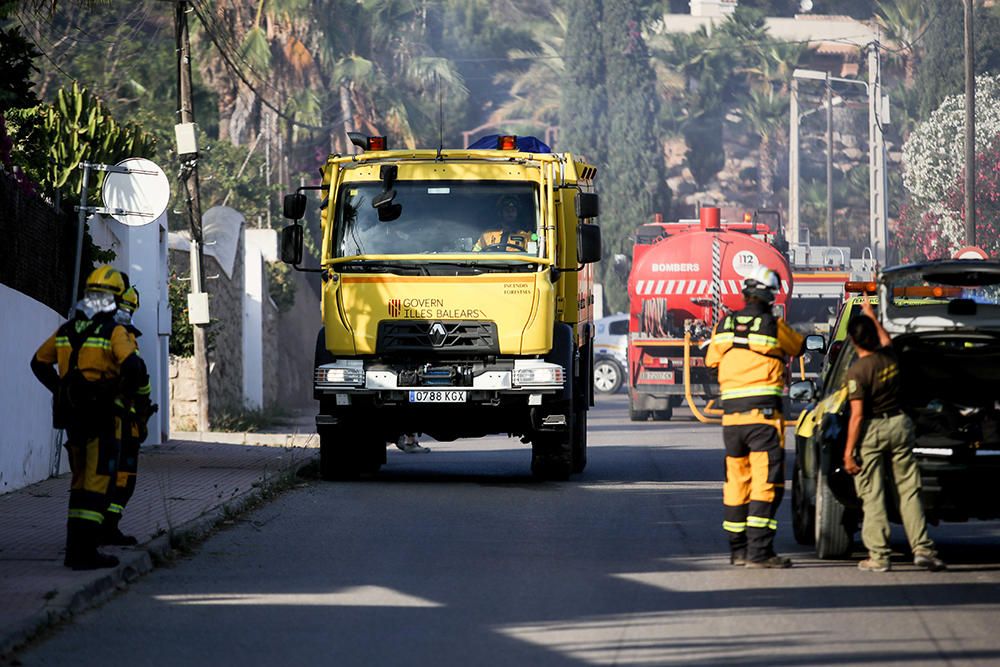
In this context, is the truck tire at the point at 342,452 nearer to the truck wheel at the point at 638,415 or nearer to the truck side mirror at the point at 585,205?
the truck side mirror at the point at 585,205

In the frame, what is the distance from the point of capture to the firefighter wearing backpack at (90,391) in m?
10.7

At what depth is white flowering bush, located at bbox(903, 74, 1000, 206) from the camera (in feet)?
222

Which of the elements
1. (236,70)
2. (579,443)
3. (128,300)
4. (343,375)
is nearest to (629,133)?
(236,70)

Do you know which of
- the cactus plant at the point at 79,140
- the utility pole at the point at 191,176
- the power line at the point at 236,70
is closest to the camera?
the cactus plant at the point at 79,140

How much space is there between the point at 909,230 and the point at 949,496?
6059 cm

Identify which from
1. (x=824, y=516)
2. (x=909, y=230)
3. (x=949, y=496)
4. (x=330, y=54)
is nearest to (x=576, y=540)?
(x=824, y=516)

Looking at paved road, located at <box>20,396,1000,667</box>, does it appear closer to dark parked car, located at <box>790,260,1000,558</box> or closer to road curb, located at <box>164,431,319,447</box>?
dark parked car, located at <box>790,260,1000,558</box>

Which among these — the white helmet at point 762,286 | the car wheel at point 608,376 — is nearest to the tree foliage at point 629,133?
the car wheel at point 608,376

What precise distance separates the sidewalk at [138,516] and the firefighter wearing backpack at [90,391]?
262mm

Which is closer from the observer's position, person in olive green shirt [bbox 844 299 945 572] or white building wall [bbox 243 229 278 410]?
person in olive green shirt [bbox 844 299 945 572]

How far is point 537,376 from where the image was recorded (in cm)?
1680

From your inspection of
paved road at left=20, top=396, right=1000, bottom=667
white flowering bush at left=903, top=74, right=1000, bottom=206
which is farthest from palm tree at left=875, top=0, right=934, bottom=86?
paved road at left=20, top=396, right=1000, bottom=667

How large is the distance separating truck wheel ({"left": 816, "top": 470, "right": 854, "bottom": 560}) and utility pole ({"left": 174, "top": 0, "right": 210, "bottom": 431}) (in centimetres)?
1282

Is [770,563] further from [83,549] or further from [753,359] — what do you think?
[83,549]
